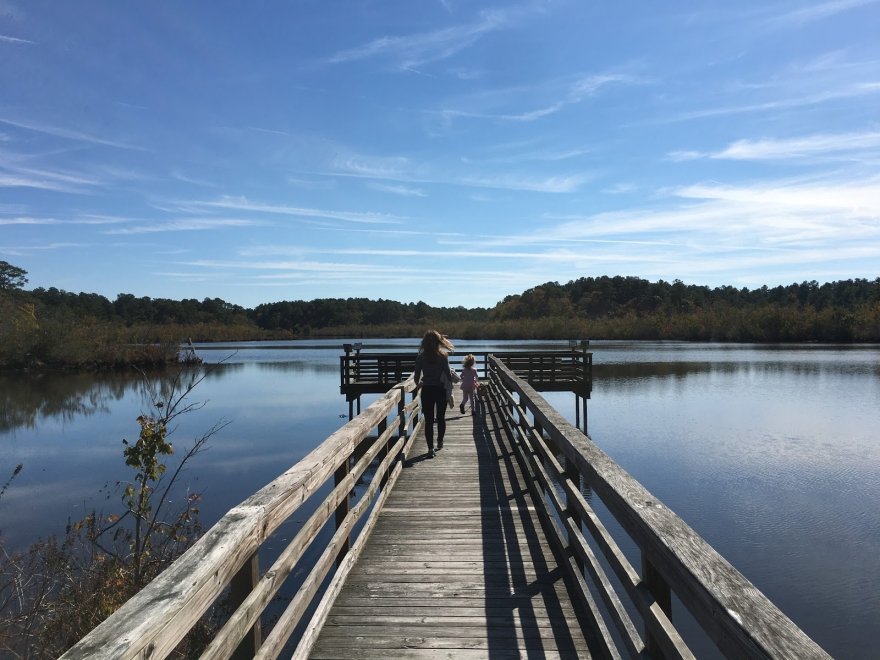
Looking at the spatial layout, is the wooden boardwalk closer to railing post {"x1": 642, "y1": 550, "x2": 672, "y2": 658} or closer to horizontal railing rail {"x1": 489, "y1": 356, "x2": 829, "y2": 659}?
horizontal railing rail {"x1": 489, "y1": 356, "x2": 829, "y2": 659}

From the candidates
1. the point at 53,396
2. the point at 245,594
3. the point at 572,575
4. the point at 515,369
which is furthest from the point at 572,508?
the point at 53,396

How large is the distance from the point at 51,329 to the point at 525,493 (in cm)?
4339

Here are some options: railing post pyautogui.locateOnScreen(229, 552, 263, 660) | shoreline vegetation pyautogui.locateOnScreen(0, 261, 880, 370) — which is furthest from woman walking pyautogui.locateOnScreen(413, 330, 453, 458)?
shoreline vegetation pyautogui.locateOnScreen(0, 261, 880, 370)

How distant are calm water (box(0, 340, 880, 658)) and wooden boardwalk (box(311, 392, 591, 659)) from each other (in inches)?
144

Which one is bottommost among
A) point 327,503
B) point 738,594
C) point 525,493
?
point 525,493

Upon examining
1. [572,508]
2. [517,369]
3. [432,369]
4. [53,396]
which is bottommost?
[53,396]

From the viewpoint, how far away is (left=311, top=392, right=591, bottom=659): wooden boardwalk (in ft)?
10.8

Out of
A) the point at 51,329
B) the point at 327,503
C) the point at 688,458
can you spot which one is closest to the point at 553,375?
the point at 688,458

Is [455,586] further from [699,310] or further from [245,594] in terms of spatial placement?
[699,310]

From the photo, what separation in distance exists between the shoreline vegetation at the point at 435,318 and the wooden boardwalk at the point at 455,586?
42536mm

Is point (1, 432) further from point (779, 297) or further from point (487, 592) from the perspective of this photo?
point (779, 297)

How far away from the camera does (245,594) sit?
244 cm

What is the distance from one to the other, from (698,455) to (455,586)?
43.1ft

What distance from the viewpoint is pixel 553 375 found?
20.8m
